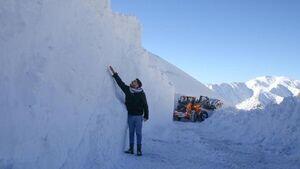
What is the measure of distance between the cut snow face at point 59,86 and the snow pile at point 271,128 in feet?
21.9

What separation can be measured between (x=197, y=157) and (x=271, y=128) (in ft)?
23.1

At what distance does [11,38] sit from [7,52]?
218 mm

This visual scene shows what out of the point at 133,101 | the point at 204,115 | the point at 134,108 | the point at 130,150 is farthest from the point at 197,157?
the point at 204,115

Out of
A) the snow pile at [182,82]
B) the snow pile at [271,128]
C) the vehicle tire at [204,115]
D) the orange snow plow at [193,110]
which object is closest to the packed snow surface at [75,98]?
the snow pile at [271,128]

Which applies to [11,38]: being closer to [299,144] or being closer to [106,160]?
[106,160]

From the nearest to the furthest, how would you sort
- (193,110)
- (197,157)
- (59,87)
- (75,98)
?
(59,87)
(75,98)
(197,157)
(193,110)

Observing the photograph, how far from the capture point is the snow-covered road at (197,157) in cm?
1066

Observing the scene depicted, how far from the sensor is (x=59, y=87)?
7820mm

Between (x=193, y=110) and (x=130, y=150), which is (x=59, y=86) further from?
(x=193, y=110)

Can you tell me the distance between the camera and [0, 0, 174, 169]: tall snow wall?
21.2ft

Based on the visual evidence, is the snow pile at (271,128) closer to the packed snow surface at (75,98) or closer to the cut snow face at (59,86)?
the packed snow surface at (75,98)

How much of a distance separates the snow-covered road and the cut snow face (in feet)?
2.63

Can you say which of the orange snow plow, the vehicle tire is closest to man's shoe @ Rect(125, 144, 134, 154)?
the orange snow plow

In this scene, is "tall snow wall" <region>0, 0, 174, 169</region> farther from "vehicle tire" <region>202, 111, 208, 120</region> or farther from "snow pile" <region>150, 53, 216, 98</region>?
"snow pile" <region>150, 53, 216, 98</region>
